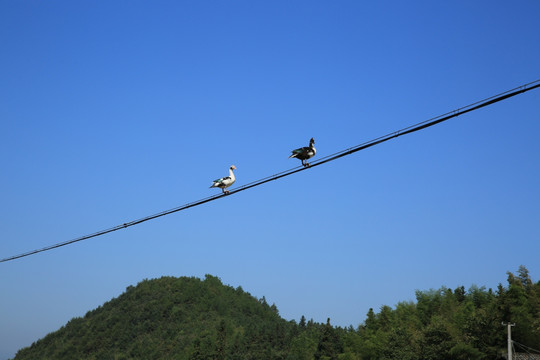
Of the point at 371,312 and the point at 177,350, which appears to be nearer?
the point at 371,312

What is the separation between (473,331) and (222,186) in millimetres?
53080

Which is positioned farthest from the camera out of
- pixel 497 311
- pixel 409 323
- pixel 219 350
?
pixel 219 350

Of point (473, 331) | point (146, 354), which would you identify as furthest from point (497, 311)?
point (146, 354)

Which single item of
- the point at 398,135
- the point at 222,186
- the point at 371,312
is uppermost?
the point at 371,312

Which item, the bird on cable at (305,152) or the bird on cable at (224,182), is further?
the bird on cable at (224,182)

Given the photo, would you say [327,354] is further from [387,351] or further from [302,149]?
[302,149]

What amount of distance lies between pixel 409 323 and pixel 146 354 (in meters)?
124

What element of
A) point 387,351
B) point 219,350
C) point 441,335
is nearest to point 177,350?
point 219,350

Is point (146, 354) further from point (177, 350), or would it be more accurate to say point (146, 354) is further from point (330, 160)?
point (330, 160)

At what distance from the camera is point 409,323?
94.8 metres

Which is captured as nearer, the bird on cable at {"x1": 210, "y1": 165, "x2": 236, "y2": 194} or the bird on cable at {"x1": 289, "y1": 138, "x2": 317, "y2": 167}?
the bird on cable at {"x1": 289, "y1": 138, "x2": 317, "y2": 167}

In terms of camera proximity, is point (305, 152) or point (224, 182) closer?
point (305, 152)

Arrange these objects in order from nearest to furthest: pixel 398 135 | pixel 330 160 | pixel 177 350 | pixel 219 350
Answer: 1. pixel 398 135
2. pixel 330 160
3. pixel 219 350
4. pixel 177 350

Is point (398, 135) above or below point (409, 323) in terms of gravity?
below
